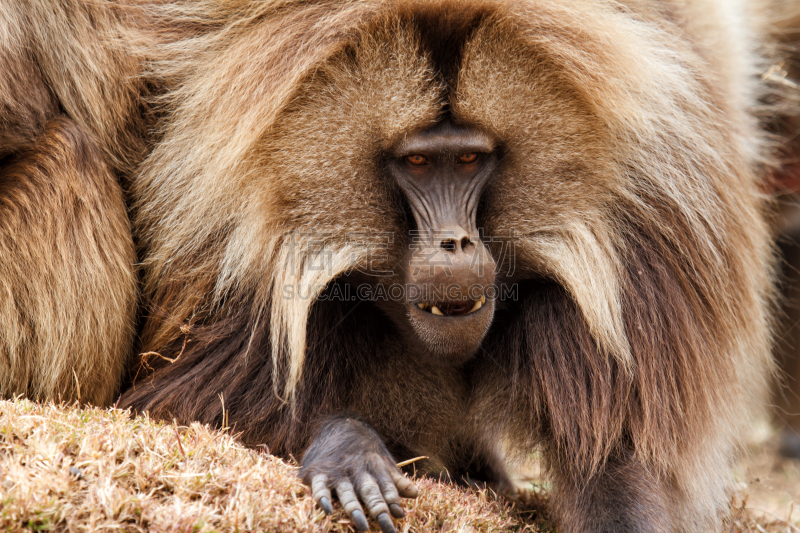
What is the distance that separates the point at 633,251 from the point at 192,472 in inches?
69.9

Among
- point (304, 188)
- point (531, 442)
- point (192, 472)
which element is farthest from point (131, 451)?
point (531, 442)

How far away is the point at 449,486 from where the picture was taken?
311 cm

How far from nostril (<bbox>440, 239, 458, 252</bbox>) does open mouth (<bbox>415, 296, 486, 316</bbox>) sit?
0.21 metres

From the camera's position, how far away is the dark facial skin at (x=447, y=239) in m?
2.65

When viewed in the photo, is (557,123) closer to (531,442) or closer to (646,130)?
(646,130)

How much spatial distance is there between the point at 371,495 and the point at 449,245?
2.85 ft

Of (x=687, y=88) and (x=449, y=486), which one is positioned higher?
(x=687, y=88)

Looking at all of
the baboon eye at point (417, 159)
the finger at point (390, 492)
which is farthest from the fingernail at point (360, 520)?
the baboon eye at point (417, 159)

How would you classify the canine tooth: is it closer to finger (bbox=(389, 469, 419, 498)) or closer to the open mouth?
the open mouth

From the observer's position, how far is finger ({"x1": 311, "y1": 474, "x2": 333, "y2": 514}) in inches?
97.2

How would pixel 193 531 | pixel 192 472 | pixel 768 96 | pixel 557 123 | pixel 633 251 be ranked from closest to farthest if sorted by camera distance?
pixel 193 531, pixel 192 472, pixel 557 123, pixel 633 251, pixel 768 96

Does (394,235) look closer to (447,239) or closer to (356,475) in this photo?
(447,239)

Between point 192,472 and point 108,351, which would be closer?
point 192,472

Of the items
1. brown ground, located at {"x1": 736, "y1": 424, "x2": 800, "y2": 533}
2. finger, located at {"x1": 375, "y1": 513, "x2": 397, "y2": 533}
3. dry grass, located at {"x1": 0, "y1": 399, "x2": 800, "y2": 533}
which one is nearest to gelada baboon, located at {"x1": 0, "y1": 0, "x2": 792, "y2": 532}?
finger, located at {"x1": 375, "y1": 513, "x2": 397, "y2": 533}
